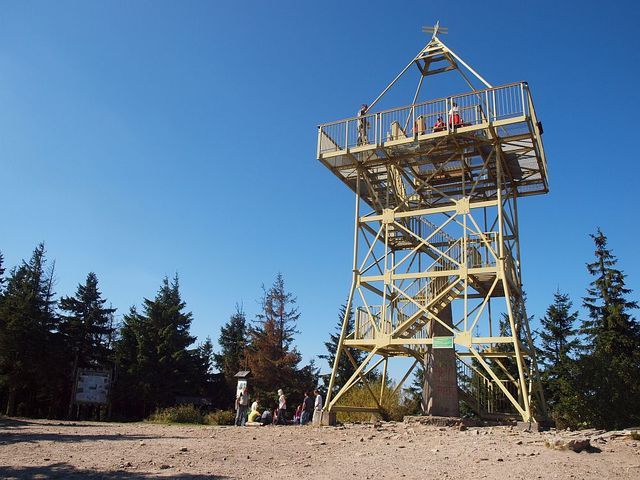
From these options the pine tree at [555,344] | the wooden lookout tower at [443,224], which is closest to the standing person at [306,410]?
the wooden lookout tower at [443,224]

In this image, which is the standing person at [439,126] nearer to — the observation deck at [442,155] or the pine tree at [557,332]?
the observation deck at [442,155]

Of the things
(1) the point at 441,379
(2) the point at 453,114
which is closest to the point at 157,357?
(1) the point at 441,379

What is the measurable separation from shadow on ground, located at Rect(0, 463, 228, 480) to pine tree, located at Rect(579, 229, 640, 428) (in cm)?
1939

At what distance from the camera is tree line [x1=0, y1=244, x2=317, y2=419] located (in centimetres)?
3647

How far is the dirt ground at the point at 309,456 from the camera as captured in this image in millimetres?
9453

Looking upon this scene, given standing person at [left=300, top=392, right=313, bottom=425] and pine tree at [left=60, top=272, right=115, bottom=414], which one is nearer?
standing person at [left=300, top=392, right=313, bottom=425]

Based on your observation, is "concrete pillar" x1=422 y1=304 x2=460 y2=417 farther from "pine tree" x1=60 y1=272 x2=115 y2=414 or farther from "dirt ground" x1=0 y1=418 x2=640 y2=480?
"pine tree" x1=60 y1=272 x2=115 y2=414

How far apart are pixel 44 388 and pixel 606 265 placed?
127 feet

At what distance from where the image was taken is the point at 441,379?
811 inches

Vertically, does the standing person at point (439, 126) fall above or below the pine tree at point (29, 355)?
above

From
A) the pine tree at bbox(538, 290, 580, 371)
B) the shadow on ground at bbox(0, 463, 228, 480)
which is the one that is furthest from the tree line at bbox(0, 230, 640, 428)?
the shadow on ground at bbox(0, 463, 228, 480)

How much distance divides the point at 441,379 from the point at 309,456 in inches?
404

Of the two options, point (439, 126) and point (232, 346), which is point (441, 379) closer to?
point (439, 126)

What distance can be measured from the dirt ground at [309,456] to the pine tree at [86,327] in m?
27.4
